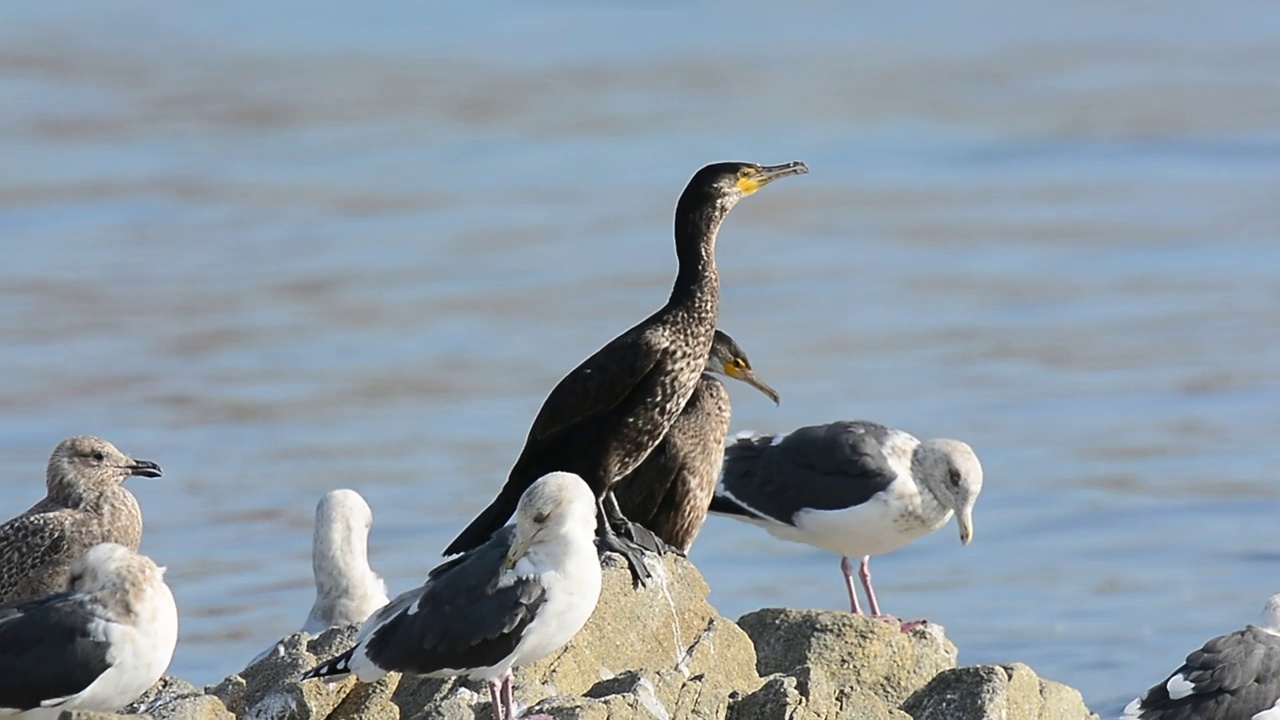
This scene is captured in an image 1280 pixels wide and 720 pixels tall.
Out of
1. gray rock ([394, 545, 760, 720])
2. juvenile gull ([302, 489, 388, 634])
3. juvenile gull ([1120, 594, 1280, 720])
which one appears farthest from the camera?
juvenile gull ([302, 489, 388, 634])

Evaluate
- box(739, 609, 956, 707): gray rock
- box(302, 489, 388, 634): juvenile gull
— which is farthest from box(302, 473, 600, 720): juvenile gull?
box(302, 489, 388, 634): juvenile gull

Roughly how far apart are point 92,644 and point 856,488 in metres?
4.75

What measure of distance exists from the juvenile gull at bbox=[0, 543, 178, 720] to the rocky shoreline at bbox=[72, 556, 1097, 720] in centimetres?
20

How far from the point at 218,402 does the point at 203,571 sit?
13.5ft

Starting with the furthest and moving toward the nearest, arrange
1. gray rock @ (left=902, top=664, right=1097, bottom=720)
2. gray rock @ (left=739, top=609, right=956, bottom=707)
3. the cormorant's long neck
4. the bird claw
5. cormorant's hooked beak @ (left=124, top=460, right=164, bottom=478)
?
1. cormorant's hooked beak @ (left=124, top=460, right=164, bottom=478)
2. the cormorant's long neck
3. gray rock @ (left=739, top=609, right=956, bottom=707)
4. the bird claw
5. gray rock @ (left=902, top=664, right=1097, bottom=720)

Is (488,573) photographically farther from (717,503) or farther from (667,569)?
(717,503)

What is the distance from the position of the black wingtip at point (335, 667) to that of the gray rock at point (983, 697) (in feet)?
7.05

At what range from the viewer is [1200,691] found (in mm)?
9859

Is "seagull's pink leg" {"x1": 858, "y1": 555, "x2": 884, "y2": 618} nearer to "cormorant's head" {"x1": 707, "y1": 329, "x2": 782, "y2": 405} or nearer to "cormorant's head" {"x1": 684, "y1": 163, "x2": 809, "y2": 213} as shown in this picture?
"cormorant's head" {"x1": 707, "y1": 329, "x2": 782, "y2": 405}

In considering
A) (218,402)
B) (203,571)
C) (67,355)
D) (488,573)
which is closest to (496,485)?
(203,571)

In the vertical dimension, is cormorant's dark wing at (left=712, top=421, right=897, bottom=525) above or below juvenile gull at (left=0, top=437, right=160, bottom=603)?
below

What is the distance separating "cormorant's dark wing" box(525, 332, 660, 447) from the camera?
395 inches

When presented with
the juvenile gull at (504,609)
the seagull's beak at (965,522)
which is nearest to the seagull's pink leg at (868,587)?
the seagull's beak at (965,522)

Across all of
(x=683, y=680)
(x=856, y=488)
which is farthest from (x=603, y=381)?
(x=856, y=488)
